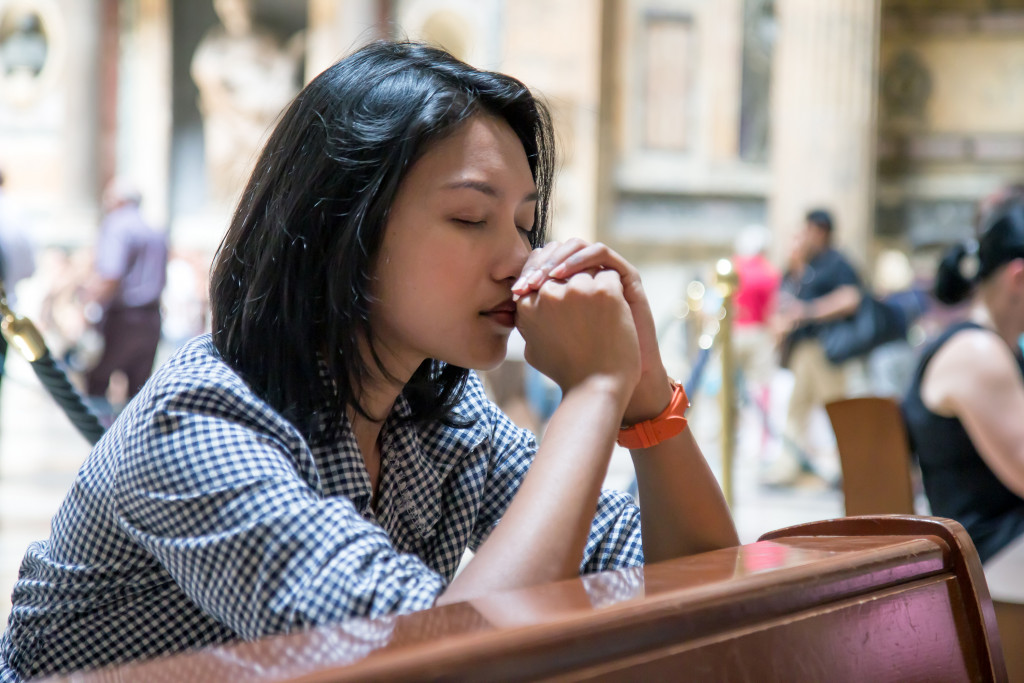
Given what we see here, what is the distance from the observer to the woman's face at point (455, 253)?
128cm

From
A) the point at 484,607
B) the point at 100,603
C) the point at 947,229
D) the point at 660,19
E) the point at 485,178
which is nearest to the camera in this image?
the point at 484,607

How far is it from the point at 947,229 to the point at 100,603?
1865 cm

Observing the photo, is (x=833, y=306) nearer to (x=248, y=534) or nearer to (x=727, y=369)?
(x=727, y=369)

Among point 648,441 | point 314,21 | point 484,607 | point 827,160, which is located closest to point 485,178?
point 648,441

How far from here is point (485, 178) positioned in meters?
1.30

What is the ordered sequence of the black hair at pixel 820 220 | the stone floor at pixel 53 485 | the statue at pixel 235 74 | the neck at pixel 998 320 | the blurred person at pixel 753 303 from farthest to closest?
the statue at pixel 235 74 → the blurred person at pixel 753 303 → the black hair at pixel 820 220 → the stone floor at pixel 53 485 → the neck at pixel 998 320

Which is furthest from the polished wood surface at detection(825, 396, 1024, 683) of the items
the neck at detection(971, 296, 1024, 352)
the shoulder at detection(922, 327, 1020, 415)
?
the neck at detection(971, 296, 1024, 352)

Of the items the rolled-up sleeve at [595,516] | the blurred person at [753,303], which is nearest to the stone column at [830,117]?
the blurred person at [753,303]

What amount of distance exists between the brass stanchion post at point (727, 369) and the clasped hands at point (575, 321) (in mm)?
2060

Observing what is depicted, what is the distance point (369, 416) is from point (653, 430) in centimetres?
38

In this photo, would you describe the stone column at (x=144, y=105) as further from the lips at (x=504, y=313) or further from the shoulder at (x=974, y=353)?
the lips at (x=504, y=313)

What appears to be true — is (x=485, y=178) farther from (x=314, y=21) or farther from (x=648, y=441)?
(x=314, y=21)

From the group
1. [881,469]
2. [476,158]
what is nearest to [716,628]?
[476,158]

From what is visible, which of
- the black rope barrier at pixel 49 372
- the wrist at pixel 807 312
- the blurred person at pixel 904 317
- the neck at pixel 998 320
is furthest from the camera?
the blurred person at pixel 904 317
